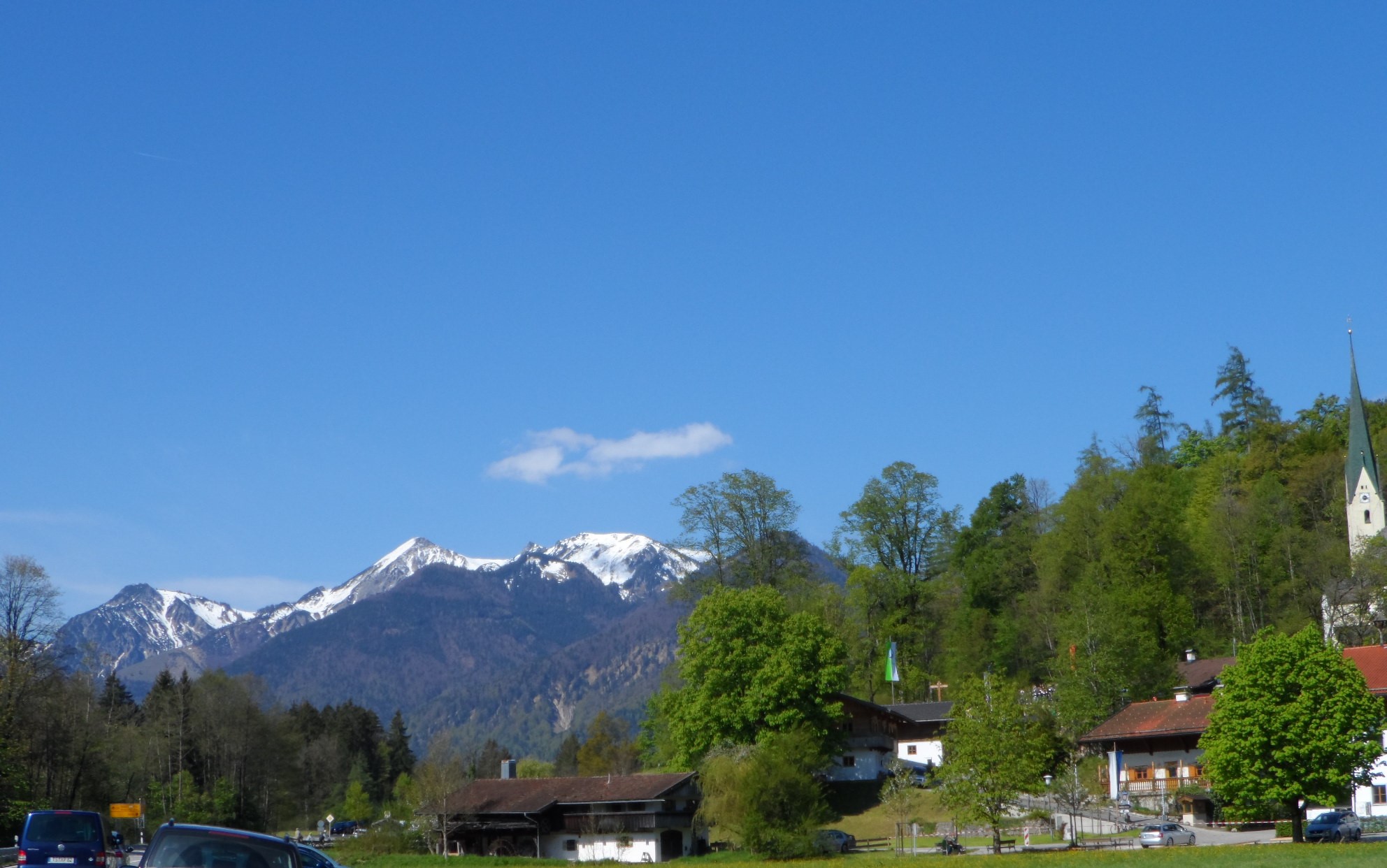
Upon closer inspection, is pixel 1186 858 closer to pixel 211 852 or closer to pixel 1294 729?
pixel 1294 729

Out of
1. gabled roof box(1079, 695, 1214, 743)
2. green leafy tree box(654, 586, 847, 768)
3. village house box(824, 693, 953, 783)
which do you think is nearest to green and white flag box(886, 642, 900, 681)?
village house box(824, 693, 953, 783)

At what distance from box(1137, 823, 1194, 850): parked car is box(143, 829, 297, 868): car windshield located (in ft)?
143

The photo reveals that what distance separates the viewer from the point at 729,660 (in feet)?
229

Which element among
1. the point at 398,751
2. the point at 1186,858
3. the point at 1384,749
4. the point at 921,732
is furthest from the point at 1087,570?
the point at 398,751

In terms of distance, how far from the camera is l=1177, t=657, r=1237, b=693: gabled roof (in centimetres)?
7412

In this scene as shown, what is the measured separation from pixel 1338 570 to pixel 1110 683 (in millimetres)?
19037

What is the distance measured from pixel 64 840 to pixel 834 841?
38119mm

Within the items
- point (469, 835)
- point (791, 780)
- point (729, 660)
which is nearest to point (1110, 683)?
point (729, 660)

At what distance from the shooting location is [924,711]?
9225cm

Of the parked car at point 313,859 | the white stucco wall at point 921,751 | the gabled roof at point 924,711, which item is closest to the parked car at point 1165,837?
the parked car at point 313,859

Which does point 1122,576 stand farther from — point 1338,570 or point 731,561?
point 731,561

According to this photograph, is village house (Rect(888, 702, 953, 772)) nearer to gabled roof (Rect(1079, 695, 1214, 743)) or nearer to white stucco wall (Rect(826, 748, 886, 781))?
white stucco wall (Rect(826, 748, 886, 781))

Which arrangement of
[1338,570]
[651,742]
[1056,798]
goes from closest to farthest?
[1056,798] → [1338,570] → [651,742]

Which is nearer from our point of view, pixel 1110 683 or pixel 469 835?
pixel 469 835
